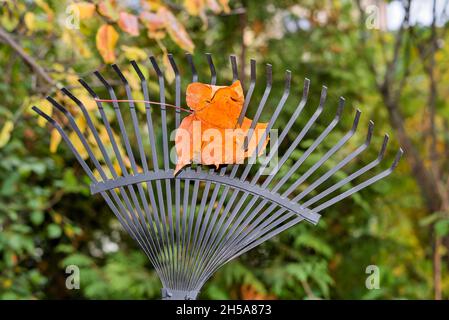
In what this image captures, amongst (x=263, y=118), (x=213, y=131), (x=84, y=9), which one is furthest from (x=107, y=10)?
(x=263, y=118)

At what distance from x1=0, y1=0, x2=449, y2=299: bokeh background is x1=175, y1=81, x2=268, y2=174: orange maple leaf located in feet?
2.38

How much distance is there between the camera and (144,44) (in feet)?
7.50

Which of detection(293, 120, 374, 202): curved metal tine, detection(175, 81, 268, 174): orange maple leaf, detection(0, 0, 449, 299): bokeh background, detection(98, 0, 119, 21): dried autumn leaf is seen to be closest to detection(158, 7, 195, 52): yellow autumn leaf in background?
detection(0, 0, 449, 299): bokeh background

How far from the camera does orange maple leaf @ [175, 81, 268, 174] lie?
0.83 m

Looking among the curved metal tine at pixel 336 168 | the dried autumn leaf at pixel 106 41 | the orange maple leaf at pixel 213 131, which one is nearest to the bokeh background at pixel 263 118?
the dried autumn leaf at pixel 106 41

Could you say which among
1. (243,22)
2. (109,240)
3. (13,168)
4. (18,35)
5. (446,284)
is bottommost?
(446,284)

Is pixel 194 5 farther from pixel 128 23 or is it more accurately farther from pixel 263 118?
pixel 263 118

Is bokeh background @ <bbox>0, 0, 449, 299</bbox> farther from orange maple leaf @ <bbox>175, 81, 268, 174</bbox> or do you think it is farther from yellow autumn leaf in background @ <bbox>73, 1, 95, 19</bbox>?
orange maple leaf @ <bbox>175, 81, 268, 174</bbox>

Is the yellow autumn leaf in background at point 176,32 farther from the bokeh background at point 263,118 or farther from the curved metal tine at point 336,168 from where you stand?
the curved metal tine at point 336,168

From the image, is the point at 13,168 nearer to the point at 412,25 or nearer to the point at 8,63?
the point at 8,63

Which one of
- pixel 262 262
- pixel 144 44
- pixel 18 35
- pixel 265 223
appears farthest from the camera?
pixel 144 44

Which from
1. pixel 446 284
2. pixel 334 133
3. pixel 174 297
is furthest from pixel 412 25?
pixel 174 297

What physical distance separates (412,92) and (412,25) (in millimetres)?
699

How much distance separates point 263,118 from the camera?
2188mm
